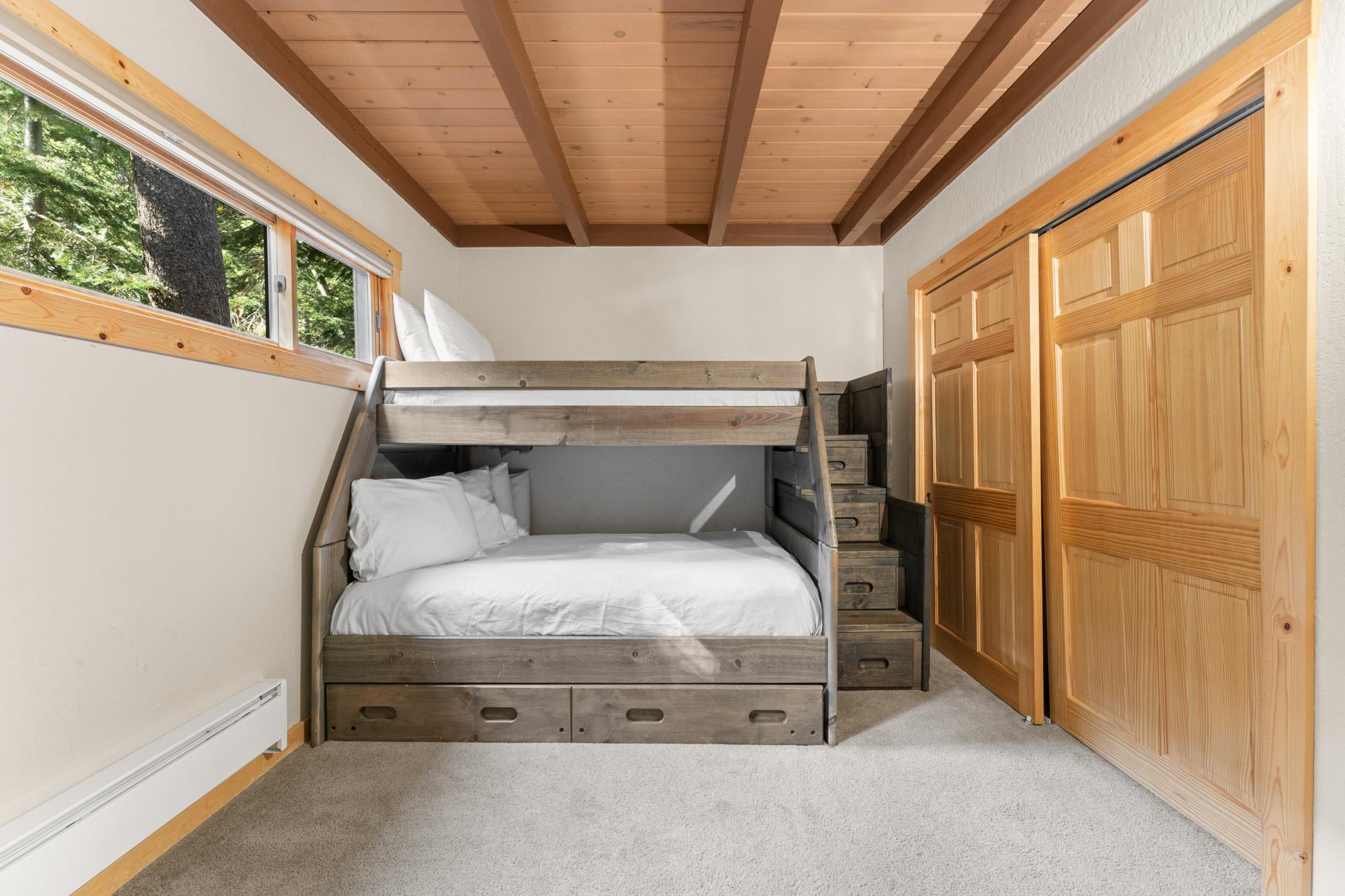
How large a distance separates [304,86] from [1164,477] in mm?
2904

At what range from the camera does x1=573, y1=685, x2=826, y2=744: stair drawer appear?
6.28 ft

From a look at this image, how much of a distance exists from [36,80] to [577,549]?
200 cm

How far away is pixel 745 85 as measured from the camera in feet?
5.87

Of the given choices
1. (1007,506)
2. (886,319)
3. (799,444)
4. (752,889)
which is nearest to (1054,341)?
(1007,506)

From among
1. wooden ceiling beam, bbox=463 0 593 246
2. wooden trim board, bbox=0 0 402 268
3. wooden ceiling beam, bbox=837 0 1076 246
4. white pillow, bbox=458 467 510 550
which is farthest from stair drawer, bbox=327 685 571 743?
wooden ceiling beam, bbox=837 0 1076 246

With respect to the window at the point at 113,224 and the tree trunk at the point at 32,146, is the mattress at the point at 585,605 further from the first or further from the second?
the tree trunk at the point at 32,146

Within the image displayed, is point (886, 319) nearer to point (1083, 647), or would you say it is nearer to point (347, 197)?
point (1083, 647)

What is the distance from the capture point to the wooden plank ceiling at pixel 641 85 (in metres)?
1.63

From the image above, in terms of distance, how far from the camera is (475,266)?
3.38m

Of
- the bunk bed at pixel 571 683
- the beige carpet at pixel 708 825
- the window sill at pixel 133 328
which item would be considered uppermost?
the window sill at pixel 133 328

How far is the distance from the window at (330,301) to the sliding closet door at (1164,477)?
2661 millimetres

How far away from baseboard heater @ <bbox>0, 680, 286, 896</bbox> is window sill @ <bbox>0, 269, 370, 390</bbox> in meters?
0.93

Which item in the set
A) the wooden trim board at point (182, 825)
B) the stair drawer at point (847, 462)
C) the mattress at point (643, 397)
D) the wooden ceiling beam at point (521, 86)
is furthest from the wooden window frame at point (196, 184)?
the stair drawer at point (847, 462)

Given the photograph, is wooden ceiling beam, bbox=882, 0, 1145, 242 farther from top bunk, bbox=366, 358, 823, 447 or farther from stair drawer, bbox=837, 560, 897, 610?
stair drawer, bbox=837, 560, 897, 610
